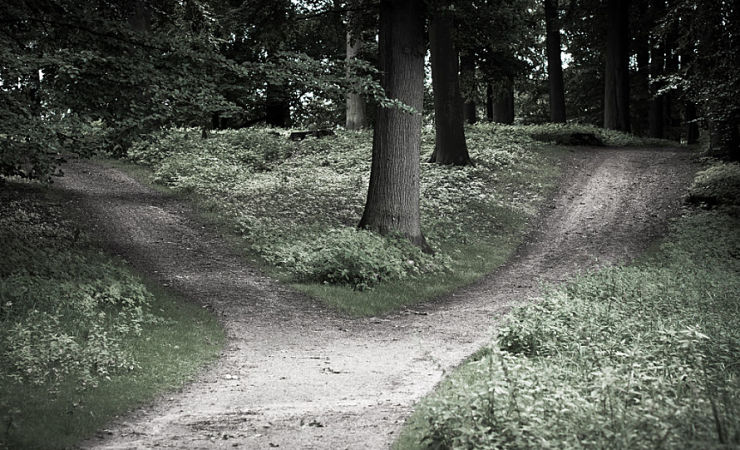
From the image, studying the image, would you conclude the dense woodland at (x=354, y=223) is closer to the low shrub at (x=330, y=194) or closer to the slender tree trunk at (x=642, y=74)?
the low shrub at (x=330, y=194)

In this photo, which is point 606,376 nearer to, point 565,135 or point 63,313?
point 63,313

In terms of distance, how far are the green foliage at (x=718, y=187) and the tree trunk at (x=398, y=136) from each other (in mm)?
9525

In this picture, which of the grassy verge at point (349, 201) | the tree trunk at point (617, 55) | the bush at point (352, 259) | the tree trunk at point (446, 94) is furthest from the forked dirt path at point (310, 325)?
the tree trunk at point (617, 55)

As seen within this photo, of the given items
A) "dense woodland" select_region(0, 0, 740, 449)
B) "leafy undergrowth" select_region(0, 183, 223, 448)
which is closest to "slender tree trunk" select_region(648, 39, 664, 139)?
"dense woodland" select_region(0, 0, 740, 449)

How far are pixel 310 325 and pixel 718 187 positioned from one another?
14.7m

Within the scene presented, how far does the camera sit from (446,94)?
22.6 m

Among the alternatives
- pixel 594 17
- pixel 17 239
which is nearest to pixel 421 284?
pixel 17 239

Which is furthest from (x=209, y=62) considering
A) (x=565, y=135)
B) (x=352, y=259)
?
(x=565, y=135)

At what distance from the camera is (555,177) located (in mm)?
23359

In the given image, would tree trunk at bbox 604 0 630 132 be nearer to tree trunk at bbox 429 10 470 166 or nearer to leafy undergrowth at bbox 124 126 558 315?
leafy undergrowth at bbox 124 126 558 315

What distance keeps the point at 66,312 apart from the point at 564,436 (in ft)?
22.7

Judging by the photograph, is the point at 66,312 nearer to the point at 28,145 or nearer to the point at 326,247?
the point at 28,145

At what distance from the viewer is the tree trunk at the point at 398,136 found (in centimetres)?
1446

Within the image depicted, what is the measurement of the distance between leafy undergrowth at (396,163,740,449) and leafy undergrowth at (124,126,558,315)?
3668 mm
